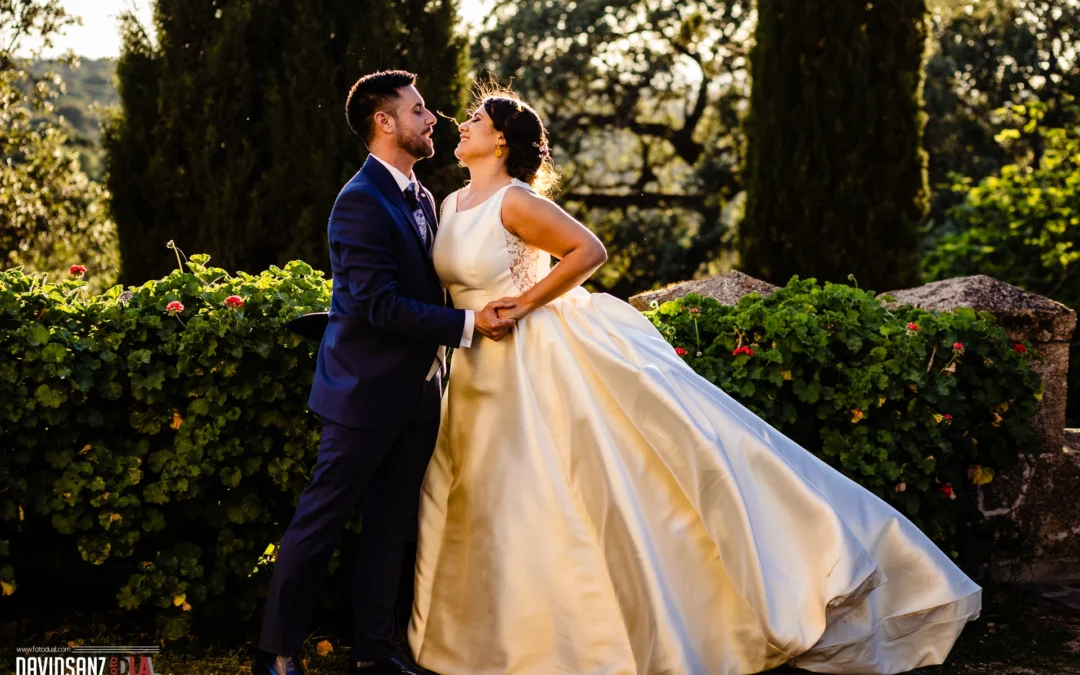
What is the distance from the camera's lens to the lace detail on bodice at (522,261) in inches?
138

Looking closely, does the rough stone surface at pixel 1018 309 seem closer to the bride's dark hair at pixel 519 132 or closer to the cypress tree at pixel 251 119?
Answer: the bride's dark hair at pixel 519 132

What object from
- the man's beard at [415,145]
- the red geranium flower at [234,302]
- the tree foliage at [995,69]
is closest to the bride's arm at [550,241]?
the man's beard at [415,145]

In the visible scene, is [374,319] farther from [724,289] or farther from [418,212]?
[724,289]

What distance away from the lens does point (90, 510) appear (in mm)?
3660

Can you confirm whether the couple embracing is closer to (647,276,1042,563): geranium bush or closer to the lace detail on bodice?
the lace detail on bodice

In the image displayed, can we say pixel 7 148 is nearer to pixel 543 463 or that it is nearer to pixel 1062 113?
pixel 543 463

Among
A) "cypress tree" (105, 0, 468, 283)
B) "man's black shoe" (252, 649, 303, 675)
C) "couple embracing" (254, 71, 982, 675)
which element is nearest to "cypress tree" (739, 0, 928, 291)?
"cypress tree" (105, 0, 468, 283)

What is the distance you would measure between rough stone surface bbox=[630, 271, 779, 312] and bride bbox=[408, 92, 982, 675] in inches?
85.4

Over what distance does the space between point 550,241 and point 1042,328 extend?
2855 millimetres

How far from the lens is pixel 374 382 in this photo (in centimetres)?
325

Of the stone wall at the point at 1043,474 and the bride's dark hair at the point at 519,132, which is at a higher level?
the bride's dark hair at the point at 519,132

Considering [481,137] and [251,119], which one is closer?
[481,137]

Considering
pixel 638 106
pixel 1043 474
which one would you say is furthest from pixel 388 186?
pixel 638 106

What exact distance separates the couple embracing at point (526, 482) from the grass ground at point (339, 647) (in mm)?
371
